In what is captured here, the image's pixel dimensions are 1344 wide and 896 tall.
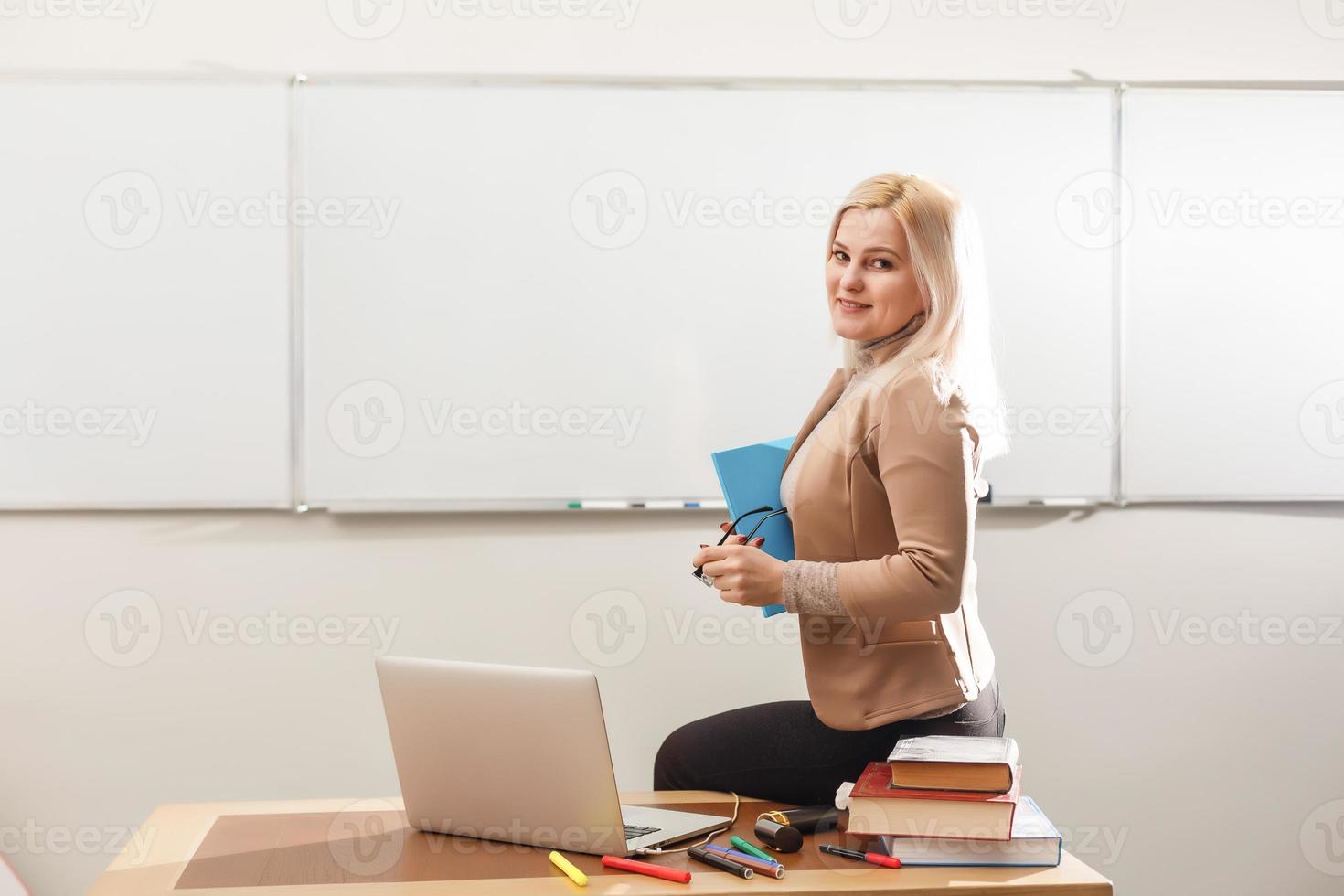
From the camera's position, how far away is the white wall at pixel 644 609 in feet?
7.73

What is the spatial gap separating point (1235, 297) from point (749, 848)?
6.21 ft

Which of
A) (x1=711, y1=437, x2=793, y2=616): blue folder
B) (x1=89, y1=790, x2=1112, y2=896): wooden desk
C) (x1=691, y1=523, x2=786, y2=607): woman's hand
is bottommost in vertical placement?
(x1=89, y1=790, x2=1112, y2=896): wooden desk

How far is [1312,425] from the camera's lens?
250 centimetres

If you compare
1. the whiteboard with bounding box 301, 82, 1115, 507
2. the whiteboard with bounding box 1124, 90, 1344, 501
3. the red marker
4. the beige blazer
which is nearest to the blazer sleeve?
the beige blazer

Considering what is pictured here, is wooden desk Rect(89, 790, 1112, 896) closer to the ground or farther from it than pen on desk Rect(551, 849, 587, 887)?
closer to the ground

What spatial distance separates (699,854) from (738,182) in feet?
5.16

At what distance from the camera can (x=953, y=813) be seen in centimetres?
123

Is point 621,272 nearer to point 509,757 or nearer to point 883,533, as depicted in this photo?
point 883,533

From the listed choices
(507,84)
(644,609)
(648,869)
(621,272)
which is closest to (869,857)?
(648,869)

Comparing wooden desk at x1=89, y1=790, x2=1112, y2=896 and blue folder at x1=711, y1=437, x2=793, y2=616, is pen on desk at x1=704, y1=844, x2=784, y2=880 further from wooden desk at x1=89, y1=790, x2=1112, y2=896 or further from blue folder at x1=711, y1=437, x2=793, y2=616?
blue folder at x1=711, y1=437, x2=793, y2=616

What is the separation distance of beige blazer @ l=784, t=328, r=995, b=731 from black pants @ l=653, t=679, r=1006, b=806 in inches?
1.5

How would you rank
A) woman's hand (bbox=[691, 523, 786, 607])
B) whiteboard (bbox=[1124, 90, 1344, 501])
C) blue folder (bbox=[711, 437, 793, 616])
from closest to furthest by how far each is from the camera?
woman's hand (bbox=[691, 523, 786, 607]), blue folder (bbox=[711, 437, 793, 616]), whiteboard (bbox=[1124, 90, 1344, 501])

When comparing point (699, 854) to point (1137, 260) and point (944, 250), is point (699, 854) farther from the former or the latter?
point (1137, 260)

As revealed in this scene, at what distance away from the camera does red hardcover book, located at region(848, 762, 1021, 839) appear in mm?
1213
